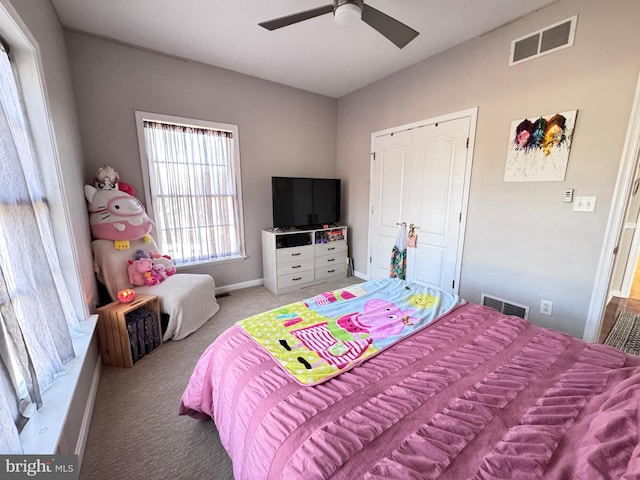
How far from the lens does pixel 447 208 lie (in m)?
2.78

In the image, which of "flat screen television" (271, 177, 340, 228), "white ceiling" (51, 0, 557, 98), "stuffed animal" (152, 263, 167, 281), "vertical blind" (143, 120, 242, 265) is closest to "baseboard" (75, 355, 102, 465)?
"stuffed animal" (152, 263, 167, 281)

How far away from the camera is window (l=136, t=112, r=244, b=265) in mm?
2768

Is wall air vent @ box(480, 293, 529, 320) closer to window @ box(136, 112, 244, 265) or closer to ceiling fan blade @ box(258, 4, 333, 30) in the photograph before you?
ceiling fan blade @ box(258, 4, 333, 30)

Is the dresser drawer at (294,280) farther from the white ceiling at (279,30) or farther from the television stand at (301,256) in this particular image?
the white ceiling at (279,30)

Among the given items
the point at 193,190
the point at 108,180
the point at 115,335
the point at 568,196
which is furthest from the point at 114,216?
the point at 568,196

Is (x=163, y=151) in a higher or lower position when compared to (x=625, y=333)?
higher

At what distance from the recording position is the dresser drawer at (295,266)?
3.35 metres

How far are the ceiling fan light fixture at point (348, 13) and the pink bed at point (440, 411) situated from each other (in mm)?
1882

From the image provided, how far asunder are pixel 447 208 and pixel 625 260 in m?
2.39

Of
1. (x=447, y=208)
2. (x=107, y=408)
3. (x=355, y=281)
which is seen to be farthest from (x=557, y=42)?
(x=107, y=408)

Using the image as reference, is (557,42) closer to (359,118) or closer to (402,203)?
(402,203)

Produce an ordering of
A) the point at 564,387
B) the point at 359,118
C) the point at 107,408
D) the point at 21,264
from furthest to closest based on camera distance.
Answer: the point at 359,118 → the point at 107,408 → the point at 21,264 → the point at 564,387

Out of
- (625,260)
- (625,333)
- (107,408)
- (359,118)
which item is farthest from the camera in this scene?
(359,118)

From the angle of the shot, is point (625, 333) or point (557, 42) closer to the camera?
point (557, 42)
